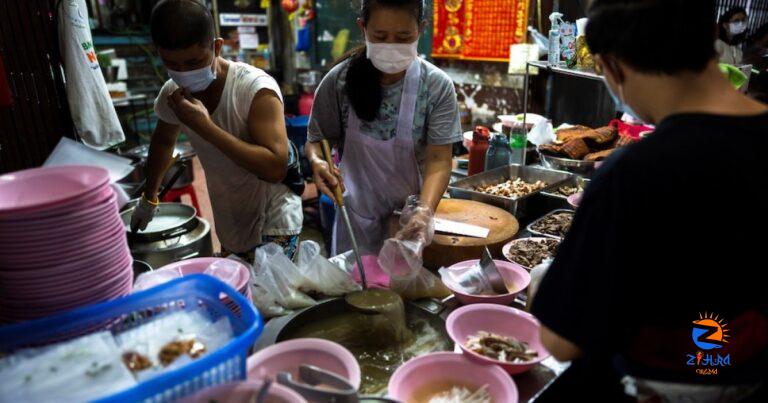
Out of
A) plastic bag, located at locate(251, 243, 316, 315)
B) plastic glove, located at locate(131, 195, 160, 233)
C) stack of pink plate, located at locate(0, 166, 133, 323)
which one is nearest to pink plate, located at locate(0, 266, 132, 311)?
stack of pink plate, located at locate(0, 166, 133, 323)

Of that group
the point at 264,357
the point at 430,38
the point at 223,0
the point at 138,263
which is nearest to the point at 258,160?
the point at 138,263

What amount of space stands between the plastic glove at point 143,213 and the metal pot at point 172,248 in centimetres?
10

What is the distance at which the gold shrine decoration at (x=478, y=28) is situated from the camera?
515cm

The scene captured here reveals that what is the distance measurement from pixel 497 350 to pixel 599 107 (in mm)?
4224

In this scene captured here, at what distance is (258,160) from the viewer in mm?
2088

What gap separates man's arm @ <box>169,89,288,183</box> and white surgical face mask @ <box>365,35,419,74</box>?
0.48m

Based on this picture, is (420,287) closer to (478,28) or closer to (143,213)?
(143,213)

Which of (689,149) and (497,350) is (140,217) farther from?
(689,149)

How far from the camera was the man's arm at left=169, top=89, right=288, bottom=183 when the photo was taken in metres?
2.01

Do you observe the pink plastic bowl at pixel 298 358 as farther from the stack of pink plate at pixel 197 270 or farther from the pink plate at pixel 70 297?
the pink plate at pixel 70 297

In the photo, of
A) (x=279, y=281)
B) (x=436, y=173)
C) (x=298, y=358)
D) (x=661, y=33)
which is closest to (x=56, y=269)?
(x=298, y=358)

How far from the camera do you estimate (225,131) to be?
2.08 meters

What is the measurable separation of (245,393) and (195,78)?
1.57 metres

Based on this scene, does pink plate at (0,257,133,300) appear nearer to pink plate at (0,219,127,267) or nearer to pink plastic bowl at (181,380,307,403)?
pink plate at (0,219,127,267)
